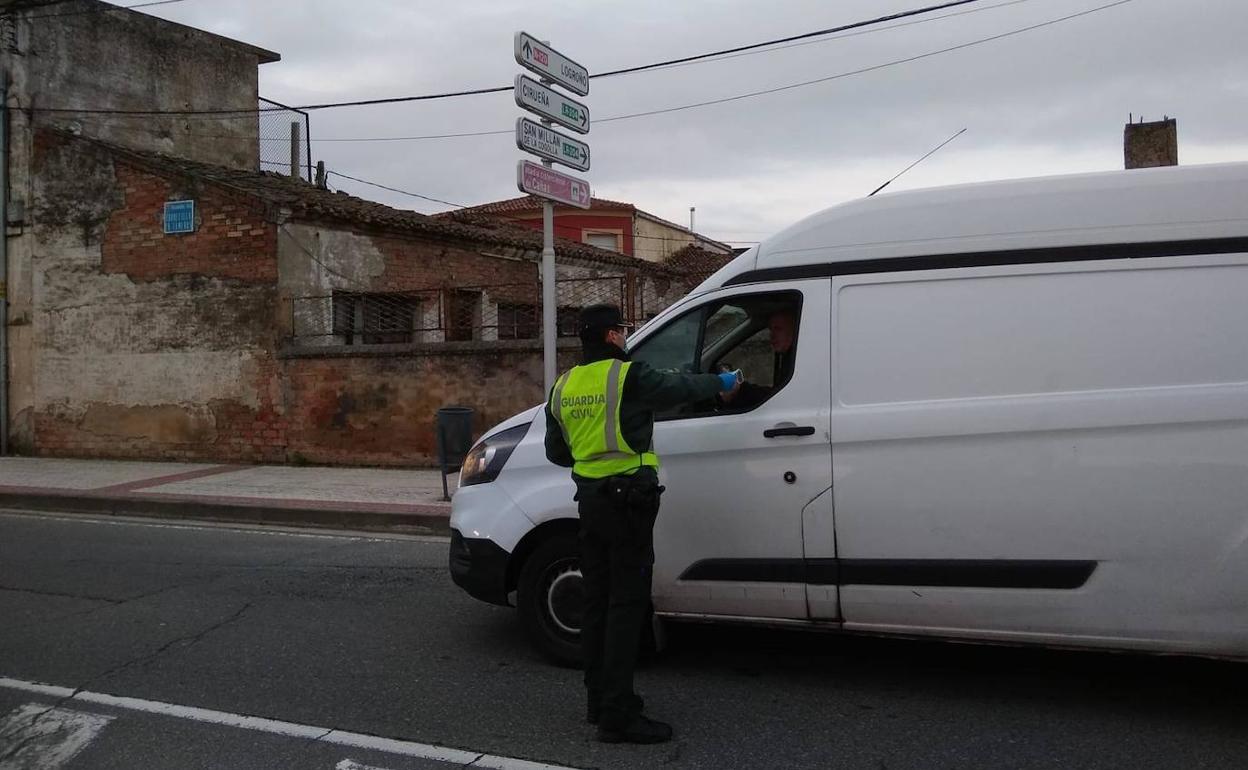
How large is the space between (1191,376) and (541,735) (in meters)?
2.98

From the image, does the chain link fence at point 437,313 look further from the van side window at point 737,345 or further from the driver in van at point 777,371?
the driver in van at point 777,371

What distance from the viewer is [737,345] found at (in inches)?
198

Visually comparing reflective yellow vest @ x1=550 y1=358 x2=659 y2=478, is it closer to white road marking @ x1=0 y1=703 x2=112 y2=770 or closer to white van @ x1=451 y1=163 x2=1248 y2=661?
white van @ x1=451 y1=163 x2=1248 y2=661

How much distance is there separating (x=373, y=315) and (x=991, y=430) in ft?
41.1

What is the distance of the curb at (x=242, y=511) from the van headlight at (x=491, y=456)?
3.37 m

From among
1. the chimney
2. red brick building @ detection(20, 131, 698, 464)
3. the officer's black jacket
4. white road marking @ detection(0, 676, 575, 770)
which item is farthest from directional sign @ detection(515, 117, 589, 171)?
the chimney

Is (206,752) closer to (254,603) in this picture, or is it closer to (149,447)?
(254,603)

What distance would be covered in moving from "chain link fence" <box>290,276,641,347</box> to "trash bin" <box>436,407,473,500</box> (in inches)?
105

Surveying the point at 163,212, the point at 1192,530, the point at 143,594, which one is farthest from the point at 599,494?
the point at 163,212

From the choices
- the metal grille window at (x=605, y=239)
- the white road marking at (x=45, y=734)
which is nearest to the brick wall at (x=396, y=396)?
the white road marking at (x=45, y=734)

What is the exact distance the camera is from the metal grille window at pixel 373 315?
14688 millimetres

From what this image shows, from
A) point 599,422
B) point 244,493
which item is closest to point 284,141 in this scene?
point 244,493

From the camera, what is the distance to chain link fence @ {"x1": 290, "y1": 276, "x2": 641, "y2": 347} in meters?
13.7

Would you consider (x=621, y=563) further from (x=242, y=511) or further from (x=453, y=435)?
(x=242, y=511)
